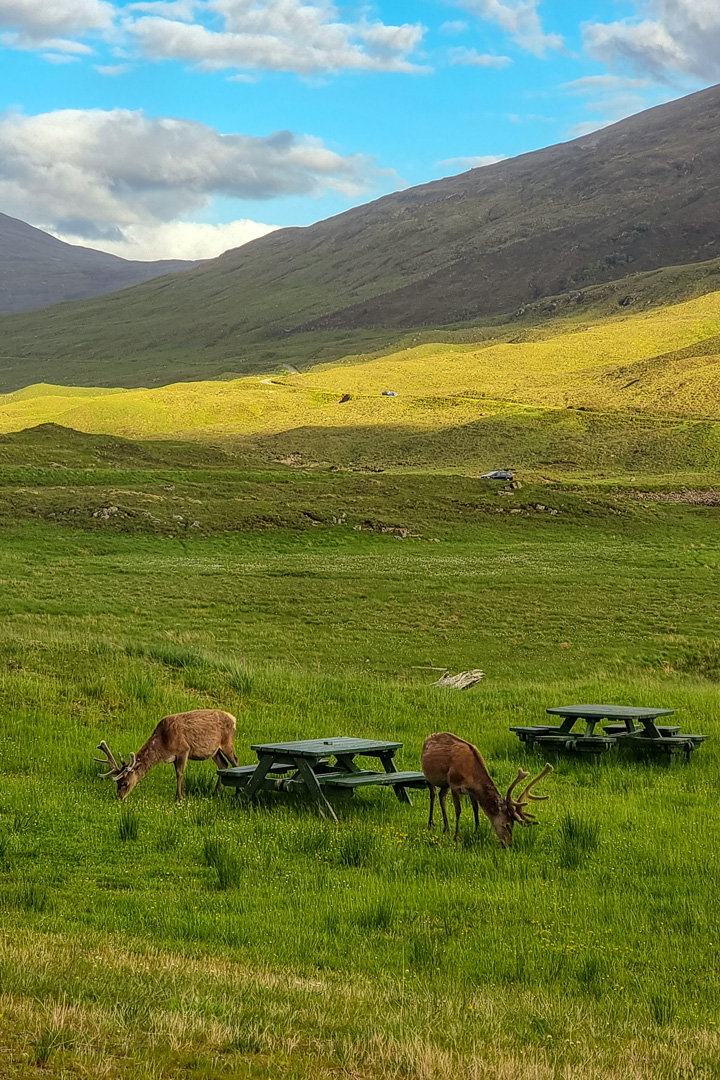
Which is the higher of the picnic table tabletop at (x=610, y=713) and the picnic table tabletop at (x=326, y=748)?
the picnic table tabletop at (x=326, y=748)

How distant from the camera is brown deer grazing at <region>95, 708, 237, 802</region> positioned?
1336 cm

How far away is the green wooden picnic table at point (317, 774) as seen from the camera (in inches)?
518

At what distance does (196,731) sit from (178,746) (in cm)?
42

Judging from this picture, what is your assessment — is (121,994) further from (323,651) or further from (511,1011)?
(323,651)

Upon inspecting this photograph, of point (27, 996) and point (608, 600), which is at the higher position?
point (27, 996)

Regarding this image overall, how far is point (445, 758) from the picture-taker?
12117mm

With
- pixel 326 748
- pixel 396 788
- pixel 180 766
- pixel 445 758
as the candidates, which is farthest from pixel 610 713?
pixel 180 766

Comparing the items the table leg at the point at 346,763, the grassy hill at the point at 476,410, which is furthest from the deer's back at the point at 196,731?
the grassy hill at the point at 476,410

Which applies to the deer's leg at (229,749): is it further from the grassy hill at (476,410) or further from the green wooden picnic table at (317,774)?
the grassy hill at (476,410)

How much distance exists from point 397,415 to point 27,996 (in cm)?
10676

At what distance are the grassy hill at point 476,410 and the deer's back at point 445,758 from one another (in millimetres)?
73639

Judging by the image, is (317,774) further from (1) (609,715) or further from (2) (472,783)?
(1) (609,715)

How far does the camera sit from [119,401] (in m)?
117

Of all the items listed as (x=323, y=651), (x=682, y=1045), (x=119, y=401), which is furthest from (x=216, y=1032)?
(x=119, y=401)
